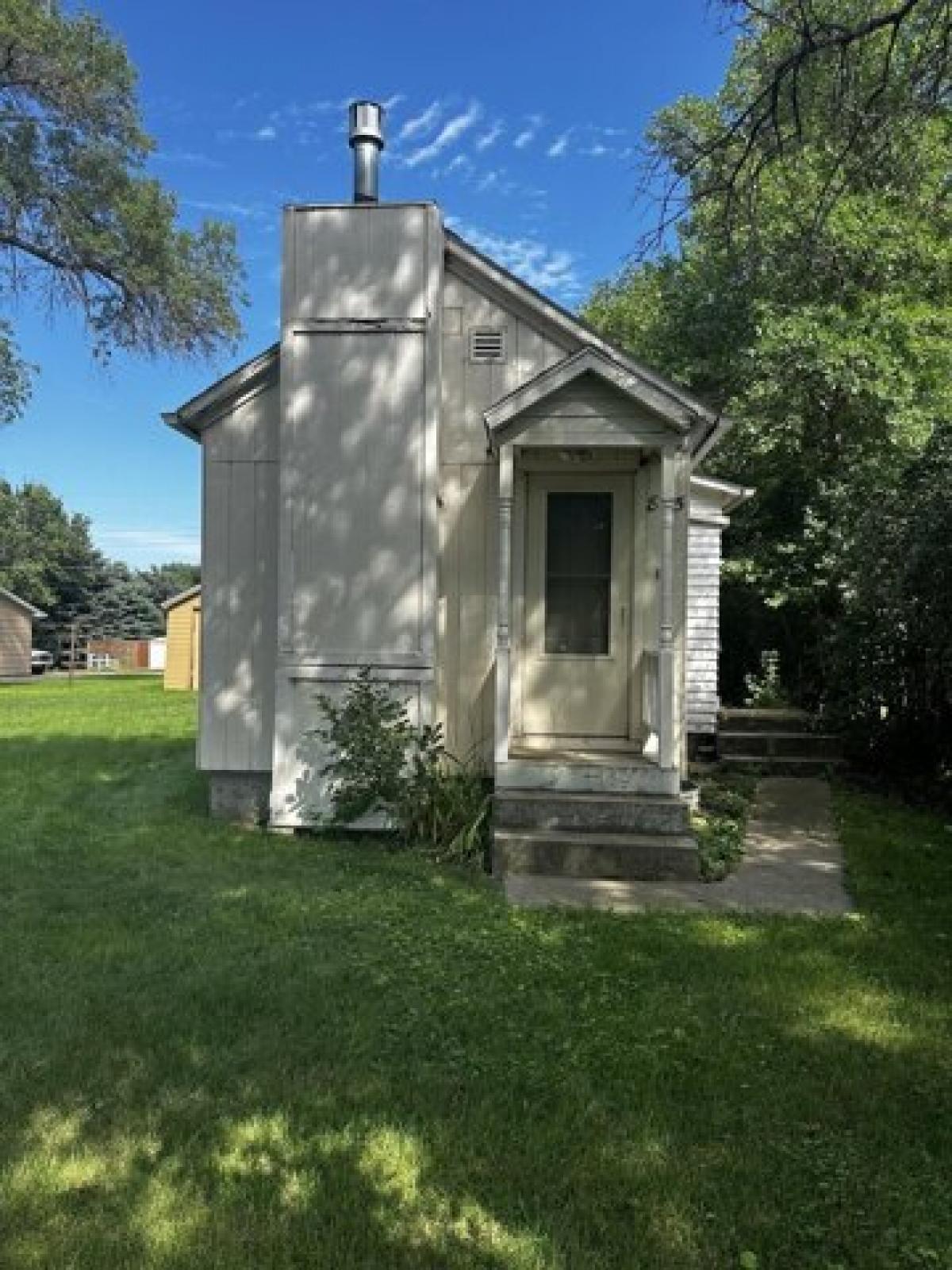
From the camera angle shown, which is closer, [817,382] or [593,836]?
[593,836]

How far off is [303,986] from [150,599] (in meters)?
73.2

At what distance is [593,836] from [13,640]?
4537 cm

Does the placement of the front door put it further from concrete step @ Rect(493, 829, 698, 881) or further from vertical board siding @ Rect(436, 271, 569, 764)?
concrete step @ Rect(493, 829, 698, 881)

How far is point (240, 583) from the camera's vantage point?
7.68 m

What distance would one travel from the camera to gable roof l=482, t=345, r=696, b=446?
6672mm

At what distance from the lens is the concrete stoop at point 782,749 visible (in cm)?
1003

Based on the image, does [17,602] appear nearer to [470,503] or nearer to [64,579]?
[64,579]

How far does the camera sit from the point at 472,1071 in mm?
3383

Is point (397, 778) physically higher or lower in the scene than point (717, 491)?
lower

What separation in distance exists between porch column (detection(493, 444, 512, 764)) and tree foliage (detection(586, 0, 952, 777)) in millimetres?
3653

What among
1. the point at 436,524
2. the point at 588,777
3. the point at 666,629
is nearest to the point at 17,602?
the point at 436,524

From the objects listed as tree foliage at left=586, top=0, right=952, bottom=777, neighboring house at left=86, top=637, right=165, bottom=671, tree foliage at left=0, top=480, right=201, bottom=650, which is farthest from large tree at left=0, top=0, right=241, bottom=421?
tree foliage at left=0, top=480, right=201, bottom=650

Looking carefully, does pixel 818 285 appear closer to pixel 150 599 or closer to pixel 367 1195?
pixel 367 1195

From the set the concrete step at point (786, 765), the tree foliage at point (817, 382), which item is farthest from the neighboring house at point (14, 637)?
the concrete step at point (786, 765)
